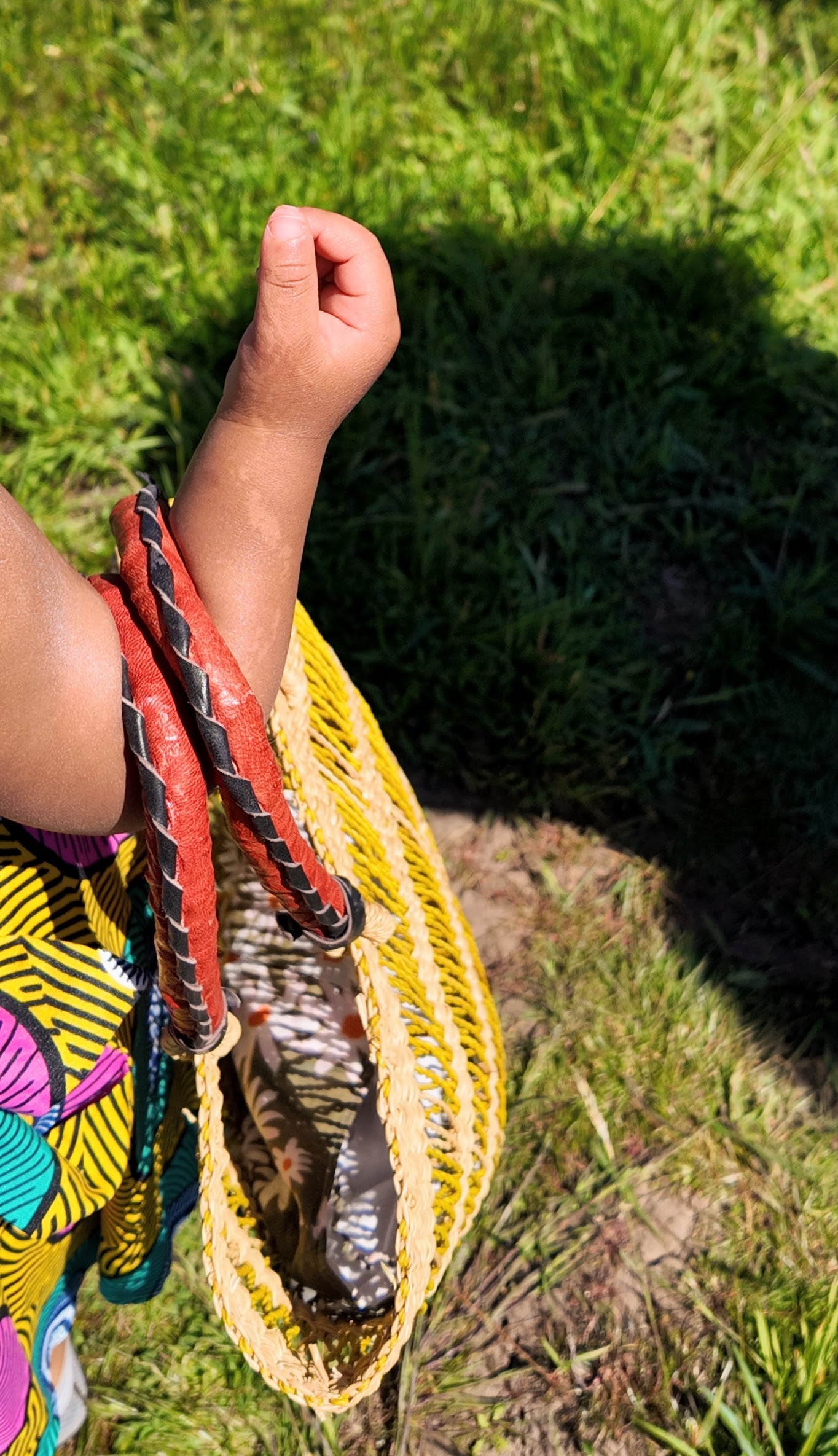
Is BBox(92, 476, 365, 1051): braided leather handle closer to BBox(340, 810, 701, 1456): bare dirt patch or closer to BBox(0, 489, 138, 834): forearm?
BBox(0, 489, 138, 834): forearm

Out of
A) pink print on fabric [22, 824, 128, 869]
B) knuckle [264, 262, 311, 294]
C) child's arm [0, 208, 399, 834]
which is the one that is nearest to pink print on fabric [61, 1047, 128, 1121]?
pink print on fabric [22, 824, 128, 869]

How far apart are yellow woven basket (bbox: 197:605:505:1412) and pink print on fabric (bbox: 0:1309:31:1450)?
209mm

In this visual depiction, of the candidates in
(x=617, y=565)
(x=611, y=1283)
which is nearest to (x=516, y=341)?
(x=617, y=565)

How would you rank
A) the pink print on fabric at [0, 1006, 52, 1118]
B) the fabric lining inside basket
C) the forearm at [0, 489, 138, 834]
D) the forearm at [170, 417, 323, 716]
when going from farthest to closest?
the fabric lining inside basket
the pink print on fabric at [0, 1006, 52, 1118]
the forearm at [170, 417, 323, 716]
the forearm at [0, 489, 138, 834]

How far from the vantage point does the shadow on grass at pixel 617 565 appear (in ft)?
6.65

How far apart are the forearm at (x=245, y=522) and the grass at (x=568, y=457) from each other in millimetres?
1098

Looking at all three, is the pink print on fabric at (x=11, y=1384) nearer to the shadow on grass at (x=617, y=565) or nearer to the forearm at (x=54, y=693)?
the forearm at (x=54, y=693)

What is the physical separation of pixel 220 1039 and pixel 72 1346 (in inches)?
35.0

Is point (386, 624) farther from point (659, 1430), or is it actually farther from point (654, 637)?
point (659, 1430)

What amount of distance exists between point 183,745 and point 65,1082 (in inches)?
16.4

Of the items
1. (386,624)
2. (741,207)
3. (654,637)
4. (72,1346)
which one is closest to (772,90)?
(741,207)

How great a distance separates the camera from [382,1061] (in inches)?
50.3

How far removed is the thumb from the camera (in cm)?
87

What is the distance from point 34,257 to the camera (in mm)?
2562
